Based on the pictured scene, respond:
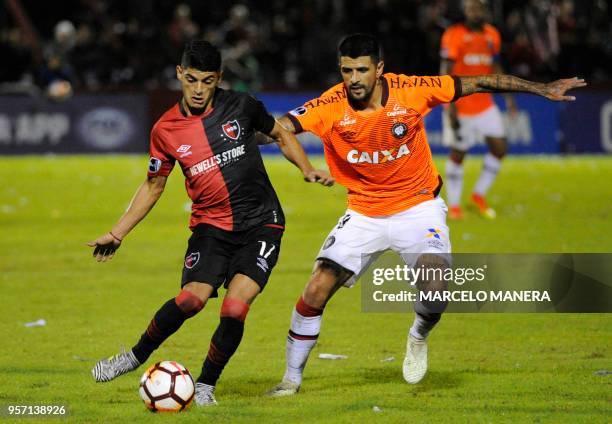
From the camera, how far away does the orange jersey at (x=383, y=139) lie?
8.41m

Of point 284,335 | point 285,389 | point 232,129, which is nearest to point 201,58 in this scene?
point 232,129

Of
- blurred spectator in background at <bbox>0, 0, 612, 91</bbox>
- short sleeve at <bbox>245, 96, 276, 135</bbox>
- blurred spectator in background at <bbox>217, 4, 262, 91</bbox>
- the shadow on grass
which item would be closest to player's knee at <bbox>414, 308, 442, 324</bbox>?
the shadow on grass

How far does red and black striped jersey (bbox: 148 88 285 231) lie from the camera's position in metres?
7.94

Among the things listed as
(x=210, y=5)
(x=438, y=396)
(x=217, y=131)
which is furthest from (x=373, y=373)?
(x=210, y=5)

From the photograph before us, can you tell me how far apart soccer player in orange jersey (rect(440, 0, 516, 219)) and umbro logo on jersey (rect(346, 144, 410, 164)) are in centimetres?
876

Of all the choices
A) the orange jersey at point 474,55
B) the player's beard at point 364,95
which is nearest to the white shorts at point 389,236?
the player's beard at point 364,95

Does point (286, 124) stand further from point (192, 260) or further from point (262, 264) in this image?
point (192, 260)

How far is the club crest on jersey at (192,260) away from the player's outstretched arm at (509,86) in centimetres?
218

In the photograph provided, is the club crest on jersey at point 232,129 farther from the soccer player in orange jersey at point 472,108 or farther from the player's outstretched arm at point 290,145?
the soccer player in orange jersey at point 472,108

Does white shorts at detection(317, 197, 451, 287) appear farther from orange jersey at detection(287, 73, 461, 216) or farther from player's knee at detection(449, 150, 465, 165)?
player's knee at detection(449, 150, 465, 165)

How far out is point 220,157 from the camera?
7969mm

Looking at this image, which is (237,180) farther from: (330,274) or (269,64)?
(269,64)

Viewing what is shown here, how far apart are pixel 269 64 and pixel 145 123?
10.9 feet

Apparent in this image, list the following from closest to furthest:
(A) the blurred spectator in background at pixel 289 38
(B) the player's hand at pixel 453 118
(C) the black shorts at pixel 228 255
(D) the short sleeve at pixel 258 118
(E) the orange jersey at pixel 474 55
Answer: (C) the black shorts at pixel 228 255 < (D) the short sleeve at pixel 258 118 < (B) the player's hand at pixel 453 118 < (E) the orange jersey at pixel 474 55 < (A) the blurred spectator in background at pixel 289 38
